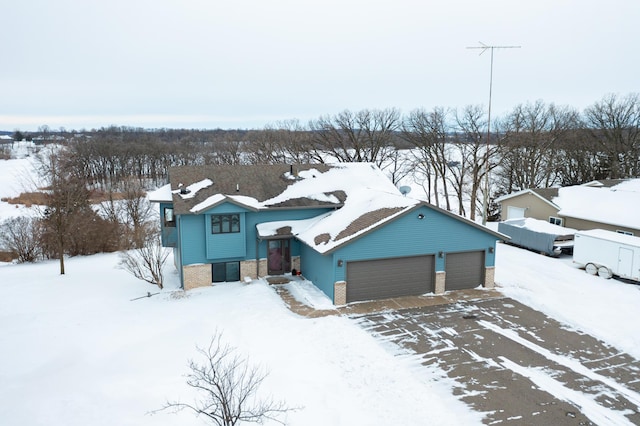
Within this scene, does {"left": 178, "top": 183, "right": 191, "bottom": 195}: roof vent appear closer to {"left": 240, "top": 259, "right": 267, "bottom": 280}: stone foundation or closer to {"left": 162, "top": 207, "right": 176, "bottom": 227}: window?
{"left": 162, "top": 207, "right": 176, "bottom": 227}: window

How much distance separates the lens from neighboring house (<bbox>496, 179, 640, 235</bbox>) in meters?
25.9

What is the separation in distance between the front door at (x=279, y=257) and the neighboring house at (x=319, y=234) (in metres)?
0.05

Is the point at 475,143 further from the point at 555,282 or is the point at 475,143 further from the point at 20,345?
the point at 20,345

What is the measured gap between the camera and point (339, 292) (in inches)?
733

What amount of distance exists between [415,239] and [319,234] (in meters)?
4.31

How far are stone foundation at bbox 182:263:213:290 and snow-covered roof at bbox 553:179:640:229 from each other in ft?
73.3

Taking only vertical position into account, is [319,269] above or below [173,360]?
above

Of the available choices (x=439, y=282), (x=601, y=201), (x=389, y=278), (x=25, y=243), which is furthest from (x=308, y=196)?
(x=25, y=243)

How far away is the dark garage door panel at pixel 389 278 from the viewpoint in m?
19.0

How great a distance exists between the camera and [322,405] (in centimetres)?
1152

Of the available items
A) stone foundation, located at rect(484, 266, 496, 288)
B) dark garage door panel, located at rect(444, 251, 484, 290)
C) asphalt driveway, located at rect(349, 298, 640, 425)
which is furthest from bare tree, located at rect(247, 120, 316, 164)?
asphalt driveway, located at rect(349, 298, 640, 425)

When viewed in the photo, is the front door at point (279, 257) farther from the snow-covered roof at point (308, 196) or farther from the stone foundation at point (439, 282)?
the stone foundation at point (439, 282)

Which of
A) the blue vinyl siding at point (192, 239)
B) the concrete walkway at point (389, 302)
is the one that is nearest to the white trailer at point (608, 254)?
the concrete walkway at point (389, 302)

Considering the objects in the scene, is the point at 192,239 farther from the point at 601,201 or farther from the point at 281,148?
the point at 281,148
